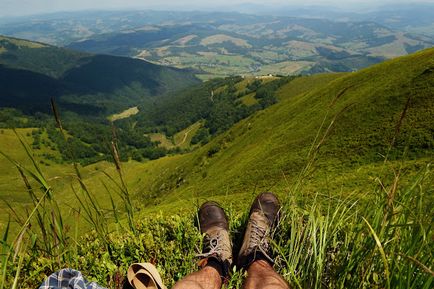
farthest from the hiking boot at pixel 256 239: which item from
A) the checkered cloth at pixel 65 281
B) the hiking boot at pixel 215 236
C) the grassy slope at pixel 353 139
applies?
the grassy slope at pixel 353 139

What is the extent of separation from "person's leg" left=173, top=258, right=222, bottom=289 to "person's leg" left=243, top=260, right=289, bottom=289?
41 cm

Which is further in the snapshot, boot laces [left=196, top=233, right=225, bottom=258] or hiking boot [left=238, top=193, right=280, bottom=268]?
boot laces [left=196, top=233, right=225, bottom=258]

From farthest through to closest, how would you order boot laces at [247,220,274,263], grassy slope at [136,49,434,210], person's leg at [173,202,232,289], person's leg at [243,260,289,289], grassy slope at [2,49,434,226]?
grassy slope at [136,49,434,210]
grassy slope at [2,49,434,226]
boot laces at [247,220,274,263]
person's leg at [173,202,232,289]
person's leg at [243,260,289,289]

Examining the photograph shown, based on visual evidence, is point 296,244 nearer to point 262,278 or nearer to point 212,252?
point 262,278

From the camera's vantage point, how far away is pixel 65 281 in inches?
144

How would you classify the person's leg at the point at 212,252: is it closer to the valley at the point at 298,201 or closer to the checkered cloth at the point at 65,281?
the valley at the point at 298,201

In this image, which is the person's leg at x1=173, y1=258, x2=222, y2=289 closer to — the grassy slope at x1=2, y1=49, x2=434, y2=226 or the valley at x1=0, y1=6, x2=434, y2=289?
the valley at x1=0, y1=6, x2=434, y2=289

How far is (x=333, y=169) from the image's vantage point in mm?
19141

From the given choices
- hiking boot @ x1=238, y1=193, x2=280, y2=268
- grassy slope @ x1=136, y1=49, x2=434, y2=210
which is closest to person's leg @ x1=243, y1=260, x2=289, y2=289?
hiking boot @ x1=238, y1=193, x2=280, y2=268

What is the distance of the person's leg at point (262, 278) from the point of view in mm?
3513

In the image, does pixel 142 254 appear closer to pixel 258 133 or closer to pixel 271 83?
pixel 258 133

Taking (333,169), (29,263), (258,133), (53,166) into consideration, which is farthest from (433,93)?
(53,166)

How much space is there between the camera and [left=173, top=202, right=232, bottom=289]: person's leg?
3975 millimetres

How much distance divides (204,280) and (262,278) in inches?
27.9
